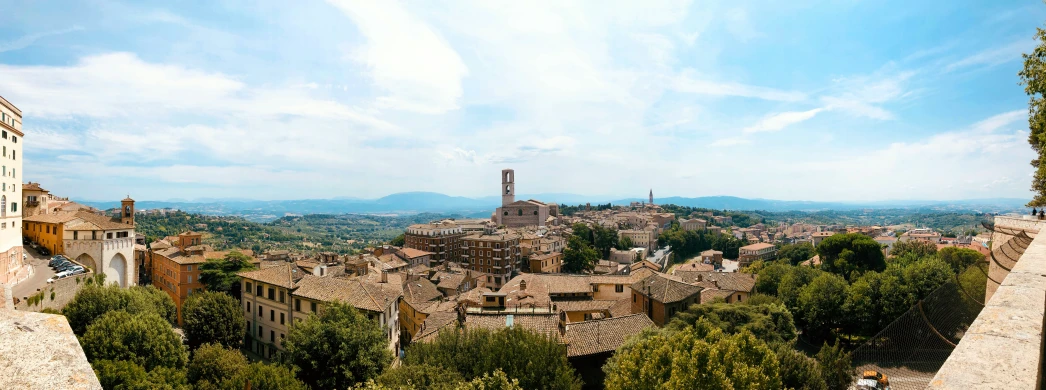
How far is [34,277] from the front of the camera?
28281 millimetres

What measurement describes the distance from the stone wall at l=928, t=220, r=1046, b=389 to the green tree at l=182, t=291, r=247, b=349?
35.3m

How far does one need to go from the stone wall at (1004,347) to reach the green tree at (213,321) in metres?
35.3

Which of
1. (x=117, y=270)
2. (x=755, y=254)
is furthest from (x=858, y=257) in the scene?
(x=117, y=270)

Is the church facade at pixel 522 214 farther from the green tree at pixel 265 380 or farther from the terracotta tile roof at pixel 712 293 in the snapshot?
the green tree at pixel 265 380

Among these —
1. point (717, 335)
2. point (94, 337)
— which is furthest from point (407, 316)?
point (717, 335)

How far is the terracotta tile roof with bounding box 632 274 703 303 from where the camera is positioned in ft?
108

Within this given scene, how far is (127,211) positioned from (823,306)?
2287 inches

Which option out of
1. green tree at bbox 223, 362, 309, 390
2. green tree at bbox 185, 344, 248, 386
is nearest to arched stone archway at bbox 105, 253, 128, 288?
green tree at bbox 185, 344, 248, 386

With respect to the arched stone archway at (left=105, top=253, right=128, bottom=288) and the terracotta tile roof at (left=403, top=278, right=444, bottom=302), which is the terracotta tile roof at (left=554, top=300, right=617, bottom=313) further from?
the arched stone archway at (left=105, top=253, right=128, bottom=288)

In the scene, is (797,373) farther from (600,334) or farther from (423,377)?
(423,377)

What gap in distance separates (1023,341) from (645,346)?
55.9 ft

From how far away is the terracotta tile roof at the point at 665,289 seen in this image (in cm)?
3297

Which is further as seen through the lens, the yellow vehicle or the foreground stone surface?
the yellow vehicle

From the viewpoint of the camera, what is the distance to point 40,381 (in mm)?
3742
